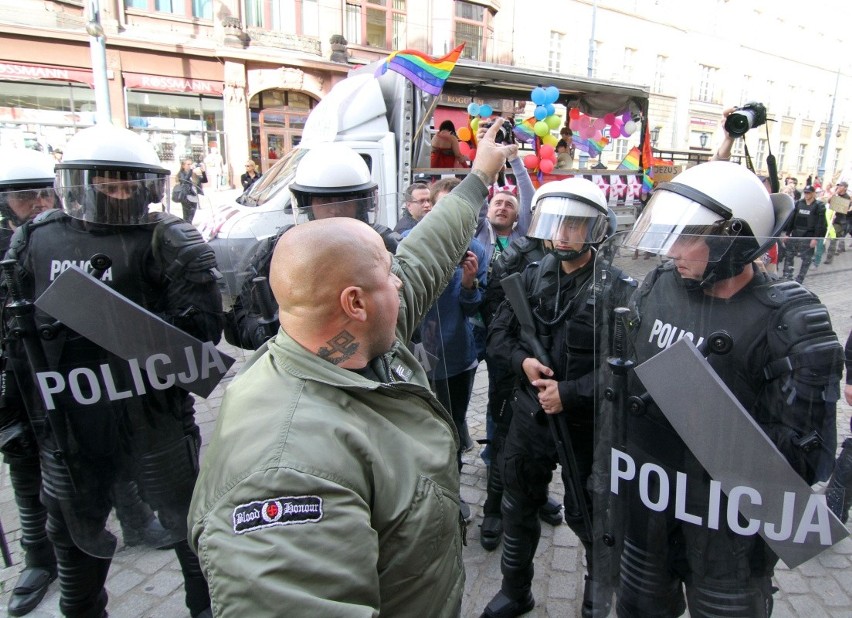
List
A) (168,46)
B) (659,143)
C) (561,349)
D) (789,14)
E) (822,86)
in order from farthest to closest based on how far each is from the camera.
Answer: (822,86) < (789,14) < (659,143) < (168,46) < (561,349)

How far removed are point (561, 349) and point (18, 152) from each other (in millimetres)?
3262

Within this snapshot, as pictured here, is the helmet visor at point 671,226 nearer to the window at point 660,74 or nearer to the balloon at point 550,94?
the balloon at point 550,94

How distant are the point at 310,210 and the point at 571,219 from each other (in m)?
1.09

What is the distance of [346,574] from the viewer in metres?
0.87

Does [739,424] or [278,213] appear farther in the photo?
[278,213]

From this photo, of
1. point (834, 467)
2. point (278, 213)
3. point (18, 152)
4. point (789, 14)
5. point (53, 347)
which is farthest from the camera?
point (789, 14)

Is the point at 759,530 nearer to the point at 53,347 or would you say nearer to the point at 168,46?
the point at 53,347

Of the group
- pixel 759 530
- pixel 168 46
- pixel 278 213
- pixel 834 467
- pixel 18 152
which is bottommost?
pixel 759 530

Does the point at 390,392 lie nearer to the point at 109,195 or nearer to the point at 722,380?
the point at 722,380

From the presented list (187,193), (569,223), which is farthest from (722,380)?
(187,193)

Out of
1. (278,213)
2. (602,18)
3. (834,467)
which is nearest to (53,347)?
(278,213)

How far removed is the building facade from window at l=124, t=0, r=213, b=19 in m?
0.03

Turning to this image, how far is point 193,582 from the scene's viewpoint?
228 centimetres

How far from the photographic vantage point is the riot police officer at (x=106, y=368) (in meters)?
2.05
